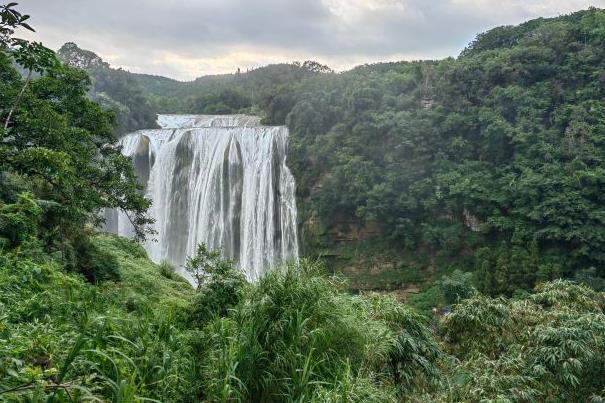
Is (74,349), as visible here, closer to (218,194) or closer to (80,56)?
(218,194)

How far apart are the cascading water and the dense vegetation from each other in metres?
1.82

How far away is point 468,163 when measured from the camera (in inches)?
977

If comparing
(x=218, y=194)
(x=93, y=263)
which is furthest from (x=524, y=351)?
(x=218, y=194)

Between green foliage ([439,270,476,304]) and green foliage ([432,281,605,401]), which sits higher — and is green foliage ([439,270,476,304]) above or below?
below

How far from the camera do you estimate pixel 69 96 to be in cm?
909

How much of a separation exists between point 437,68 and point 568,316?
83.1 ft

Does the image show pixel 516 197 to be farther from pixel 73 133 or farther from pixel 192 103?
pixel 192 103

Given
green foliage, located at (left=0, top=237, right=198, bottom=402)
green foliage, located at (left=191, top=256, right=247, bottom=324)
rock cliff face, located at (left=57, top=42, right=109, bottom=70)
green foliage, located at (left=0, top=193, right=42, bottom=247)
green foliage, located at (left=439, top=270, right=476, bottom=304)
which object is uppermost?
rock cliff face, located at (left=57, top=42, right=109, bottom=70)

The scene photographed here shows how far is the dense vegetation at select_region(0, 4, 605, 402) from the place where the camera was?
3.46m

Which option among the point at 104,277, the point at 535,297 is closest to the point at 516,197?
the point at 535,297

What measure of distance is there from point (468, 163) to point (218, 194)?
555 inches

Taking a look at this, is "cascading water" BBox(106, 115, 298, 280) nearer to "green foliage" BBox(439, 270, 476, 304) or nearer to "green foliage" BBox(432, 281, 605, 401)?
"green foliage" BBox(439, 270, 476, 304)

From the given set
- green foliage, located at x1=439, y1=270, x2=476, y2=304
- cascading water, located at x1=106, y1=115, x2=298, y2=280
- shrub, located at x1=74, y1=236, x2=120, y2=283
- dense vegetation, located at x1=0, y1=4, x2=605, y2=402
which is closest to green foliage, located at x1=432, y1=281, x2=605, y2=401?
dense vegetation, located at x1=0, y1=4, x2=605, y2=402

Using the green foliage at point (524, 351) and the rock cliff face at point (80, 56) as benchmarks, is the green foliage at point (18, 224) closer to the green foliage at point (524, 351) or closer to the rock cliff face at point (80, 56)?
the green foliage at point (524, 351)
